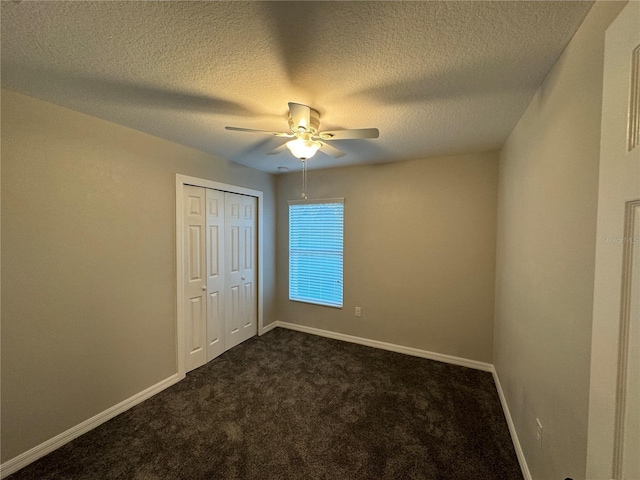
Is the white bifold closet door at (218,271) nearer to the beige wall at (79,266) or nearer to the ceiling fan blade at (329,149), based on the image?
the beige wall at (79,266)

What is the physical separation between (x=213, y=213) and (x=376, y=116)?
205 cm

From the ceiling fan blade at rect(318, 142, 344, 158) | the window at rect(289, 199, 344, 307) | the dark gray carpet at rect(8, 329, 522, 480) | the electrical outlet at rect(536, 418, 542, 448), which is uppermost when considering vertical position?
the ceiling fan blade at rect(318, 142, 344, 158)

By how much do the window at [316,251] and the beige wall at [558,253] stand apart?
79.7 inches

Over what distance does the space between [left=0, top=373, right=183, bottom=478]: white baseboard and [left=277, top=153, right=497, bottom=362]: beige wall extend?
2071 millimetres

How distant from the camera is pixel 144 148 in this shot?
2207 mm

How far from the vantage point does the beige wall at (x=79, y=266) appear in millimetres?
1564

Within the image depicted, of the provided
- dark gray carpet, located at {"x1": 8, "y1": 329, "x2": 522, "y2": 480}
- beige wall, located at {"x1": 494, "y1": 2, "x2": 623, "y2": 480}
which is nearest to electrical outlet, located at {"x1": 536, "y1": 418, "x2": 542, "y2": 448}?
beige wall, located at {"x1": 494, "y1": 2, "x2": 623, "y2": 480}

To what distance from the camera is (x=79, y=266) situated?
1.84 metres

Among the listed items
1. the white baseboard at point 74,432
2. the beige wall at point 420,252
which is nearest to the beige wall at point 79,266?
the white baseboard at point 74,432

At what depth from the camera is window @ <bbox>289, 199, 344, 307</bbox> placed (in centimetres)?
349

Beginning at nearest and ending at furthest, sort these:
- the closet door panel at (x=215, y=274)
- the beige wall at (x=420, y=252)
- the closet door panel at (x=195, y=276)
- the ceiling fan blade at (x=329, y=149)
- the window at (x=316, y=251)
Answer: the ceiling fan blade at (x=329, y=149) → the closet door panel at (x=195, y=276) → the beige wall at (x=420, y=252) → the closet door panel at (x=215, y=274) → the window at (x=316, y=251)

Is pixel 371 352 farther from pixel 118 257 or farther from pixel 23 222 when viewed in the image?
pixel 23 222

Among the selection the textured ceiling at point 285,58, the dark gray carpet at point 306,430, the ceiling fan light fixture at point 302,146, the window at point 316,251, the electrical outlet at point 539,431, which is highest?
the textured ceiling at point 285,58

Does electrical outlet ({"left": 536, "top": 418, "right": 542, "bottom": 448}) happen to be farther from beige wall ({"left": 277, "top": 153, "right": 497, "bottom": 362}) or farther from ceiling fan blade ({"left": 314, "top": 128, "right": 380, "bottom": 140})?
ceiling fan blade ({"left": 314, "top": 128, "right": 380, "bottom": 140})
